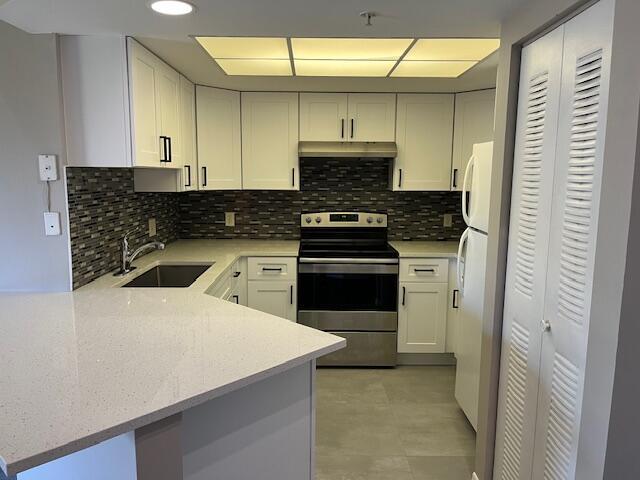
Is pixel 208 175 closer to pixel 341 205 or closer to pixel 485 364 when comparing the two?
pixel 341 205

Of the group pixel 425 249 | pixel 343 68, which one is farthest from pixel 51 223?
pixel 425 249

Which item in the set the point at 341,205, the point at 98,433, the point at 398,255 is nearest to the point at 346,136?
the point at 341,205

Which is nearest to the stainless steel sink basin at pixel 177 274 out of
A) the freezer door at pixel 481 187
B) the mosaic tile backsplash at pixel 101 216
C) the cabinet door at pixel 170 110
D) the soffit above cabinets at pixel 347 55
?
the mosaic tile backsplash at pixel 101 216

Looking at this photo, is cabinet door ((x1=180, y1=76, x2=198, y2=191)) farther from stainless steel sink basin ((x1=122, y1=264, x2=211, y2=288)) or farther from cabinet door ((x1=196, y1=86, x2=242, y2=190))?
stainless steel sink basin ((x1=122, y1=264, x2=211, y2=288))

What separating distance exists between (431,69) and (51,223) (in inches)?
88.8

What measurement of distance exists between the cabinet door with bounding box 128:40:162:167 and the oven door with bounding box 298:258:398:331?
139 cm

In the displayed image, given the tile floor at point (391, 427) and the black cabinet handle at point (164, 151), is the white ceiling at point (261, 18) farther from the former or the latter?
the tile floor at point (391, 427)

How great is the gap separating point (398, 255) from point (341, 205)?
80 cm

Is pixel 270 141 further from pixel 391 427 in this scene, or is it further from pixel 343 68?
pixel 391 427

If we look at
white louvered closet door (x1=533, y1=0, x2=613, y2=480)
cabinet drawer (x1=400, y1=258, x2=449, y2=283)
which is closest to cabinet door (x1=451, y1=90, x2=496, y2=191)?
cabinet drawer (x1=400, y1=258, x2=449, y2=283)

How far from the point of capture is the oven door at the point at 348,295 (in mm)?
3312

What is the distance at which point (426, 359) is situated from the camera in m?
3.49

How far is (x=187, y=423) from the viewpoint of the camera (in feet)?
4.06

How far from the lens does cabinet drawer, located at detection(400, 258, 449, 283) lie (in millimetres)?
3322
